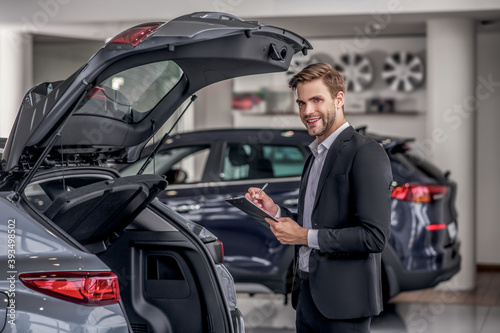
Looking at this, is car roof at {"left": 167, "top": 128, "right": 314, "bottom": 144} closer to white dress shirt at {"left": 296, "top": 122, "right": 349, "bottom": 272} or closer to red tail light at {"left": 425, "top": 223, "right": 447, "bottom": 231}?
red tail light at {"left": 425, "top": 223, "right": 447, "bottom": 231}

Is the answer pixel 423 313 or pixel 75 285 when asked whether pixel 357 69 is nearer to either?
pixel 423 313

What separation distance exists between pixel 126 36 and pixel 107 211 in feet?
2.28

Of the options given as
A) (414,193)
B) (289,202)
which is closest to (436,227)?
(414,193)

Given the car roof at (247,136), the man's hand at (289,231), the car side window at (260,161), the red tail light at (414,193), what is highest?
the car roof at (247,136)

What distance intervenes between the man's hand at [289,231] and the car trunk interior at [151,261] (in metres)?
0.47

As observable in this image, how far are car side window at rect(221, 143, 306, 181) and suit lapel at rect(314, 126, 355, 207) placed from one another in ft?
10.3

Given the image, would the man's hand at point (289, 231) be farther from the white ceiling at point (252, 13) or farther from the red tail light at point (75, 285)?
the white ceiling at point (252, 13)

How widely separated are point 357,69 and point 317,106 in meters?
6.41

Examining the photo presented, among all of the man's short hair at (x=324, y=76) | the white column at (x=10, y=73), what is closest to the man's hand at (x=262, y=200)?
the man's short hair at (x=324, y=76)

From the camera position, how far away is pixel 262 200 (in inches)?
105

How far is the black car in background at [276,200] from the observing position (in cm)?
545

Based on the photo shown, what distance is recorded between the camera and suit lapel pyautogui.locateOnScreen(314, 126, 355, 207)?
96.0 inches

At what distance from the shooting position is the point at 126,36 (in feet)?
7.76

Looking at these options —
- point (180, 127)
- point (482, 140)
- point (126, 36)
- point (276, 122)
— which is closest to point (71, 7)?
point (180, 127)
